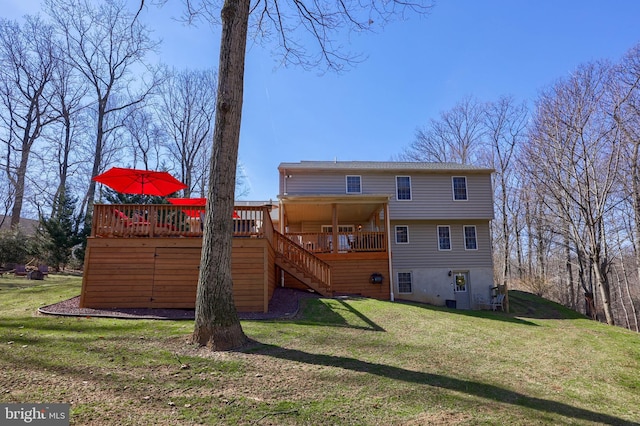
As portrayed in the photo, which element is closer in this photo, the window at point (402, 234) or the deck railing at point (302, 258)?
the deck railing at point (302, 258)

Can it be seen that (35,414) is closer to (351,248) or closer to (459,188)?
(351,248)

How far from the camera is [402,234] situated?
16828mm

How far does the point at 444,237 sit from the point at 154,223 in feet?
44.4

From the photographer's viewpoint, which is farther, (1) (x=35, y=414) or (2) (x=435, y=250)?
(2) (x=435, y=250)

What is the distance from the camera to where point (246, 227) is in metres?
8.55

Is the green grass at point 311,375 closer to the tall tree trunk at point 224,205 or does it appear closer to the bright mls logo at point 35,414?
the bright mls logo at point 35,414

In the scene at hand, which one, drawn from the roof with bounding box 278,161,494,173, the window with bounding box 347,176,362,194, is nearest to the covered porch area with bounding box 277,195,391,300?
the window with bounding box 347,176,362,194

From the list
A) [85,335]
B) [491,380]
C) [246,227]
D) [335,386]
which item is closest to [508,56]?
[246,227]

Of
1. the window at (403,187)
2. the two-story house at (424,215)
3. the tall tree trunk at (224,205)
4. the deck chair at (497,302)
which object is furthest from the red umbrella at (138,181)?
the deck chair at (497,302)

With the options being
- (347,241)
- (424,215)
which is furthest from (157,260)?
(424,215)

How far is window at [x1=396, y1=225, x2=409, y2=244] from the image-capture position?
16.7 meters

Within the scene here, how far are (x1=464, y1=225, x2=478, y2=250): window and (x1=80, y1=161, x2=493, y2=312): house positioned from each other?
5cm

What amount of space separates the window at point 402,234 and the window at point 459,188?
293 cm

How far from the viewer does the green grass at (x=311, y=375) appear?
127 inches
